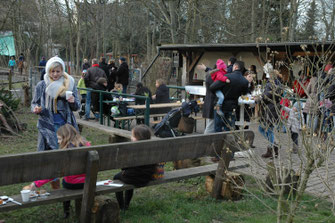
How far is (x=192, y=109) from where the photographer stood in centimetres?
981

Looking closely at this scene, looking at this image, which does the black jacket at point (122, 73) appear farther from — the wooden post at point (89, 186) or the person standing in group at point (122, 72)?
the wooden post at point (89, 186)

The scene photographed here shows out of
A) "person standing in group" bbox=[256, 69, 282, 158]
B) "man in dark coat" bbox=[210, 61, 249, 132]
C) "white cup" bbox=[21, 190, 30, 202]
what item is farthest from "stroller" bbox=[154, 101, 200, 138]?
"white cup" bbox=[21, 190, 30, 202]

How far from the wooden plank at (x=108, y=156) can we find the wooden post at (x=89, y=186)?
0.22ft

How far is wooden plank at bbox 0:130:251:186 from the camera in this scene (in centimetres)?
351

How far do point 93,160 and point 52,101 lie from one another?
2.09m

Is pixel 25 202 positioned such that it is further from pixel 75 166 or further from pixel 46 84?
pixel 46 84

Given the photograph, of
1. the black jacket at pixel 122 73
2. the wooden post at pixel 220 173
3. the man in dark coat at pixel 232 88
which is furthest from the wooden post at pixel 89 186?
the black jacket at pixel 122 73

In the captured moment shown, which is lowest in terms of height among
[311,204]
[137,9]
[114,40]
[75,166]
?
[311,204]

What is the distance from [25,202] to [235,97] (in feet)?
16.8

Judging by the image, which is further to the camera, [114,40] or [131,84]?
[114,40]

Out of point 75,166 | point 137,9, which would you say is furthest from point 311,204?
point 137,9

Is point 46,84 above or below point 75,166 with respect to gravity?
above

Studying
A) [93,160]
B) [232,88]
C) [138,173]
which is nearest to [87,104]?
[232,88]

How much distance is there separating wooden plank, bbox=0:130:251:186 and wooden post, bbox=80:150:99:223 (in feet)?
0.22
